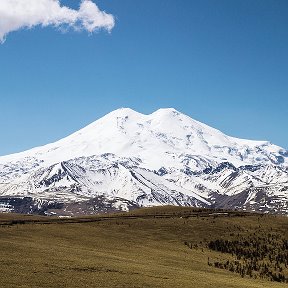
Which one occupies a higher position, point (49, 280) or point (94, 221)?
point (94, 221)

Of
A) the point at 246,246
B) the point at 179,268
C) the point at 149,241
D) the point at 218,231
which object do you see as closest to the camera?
the point at 179,268

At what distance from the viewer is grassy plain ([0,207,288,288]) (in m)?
40.6

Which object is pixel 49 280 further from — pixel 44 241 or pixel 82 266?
pixel 44 241

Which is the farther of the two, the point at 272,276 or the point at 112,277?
the point at 272,276

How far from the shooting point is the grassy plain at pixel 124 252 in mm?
40594

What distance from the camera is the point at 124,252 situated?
5994 centimetres

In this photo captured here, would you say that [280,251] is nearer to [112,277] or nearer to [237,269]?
[237,269]

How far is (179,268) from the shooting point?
52.5 metres

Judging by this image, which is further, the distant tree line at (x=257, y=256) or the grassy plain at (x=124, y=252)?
the distant tree line at (x=257, y=256)

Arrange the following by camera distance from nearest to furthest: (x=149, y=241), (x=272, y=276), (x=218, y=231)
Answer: (x=272, y=276) < (x=149, y=241) < (x=218, y=231)

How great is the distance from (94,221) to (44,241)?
92.4 ft

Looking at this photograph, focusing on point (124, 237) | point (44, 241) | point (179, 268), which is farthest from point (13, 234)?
point (179, 268)

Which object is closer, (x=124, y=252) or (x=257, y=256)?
(x=124, y=252)

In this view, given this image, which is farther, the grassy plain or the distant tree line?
the distant tree line
